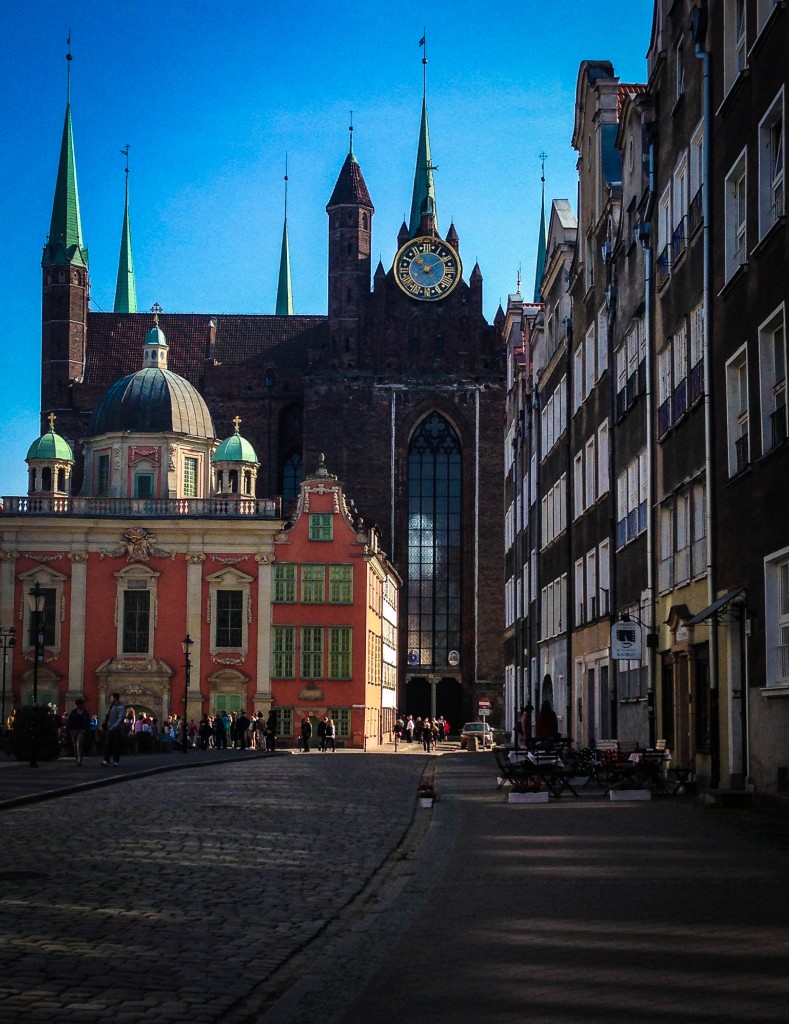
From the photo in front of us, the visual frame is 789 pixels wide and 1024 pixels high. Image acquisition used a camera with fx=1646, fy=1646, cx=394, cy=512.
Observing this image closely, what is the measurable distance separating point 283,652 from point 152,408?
15.4 m

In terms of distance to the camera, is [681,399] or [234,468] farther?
[234,468]

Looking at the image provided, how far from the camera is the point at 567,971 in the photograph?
7.92m

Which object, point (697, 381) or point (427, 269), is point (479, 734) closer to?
point (427, 269)

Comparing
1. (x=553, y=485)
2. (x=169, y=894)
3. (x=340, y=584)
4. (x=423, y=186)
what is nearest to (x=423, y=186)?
(x=423, y=186)

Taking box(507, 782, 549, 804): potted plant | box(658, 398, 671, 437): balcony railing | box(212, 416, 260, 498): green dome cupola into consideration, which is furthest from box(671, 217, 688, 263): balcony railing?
box(212, 416, 260, 498): green dome cupola

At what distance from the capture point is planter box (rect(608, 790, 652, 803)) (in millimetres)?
22016

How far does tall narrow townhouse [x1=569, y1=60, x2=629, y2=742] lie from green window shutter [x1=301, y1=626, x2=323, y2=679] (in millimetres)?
29153

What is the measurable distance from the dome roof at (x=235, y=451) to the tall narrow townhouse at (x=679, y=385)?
4665 centimetres

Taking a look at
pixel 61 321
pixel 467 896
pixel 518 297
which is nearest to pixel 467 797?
pixel 467 896

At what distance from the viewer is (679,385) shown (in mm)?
25188

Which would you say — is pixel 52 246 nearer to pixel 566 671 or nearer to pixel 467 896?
pixel 566 671

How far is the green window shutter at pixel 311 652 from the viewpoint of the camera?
6844 cm

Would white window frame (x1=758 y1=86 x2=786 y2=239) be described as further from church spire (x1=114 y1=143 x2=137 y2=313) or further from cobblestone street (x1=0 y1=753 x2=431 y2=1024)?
church spire (x1=114 y1=143 x2=137 y2=313)

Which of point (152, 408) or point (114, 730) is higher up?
point (152, 408)
